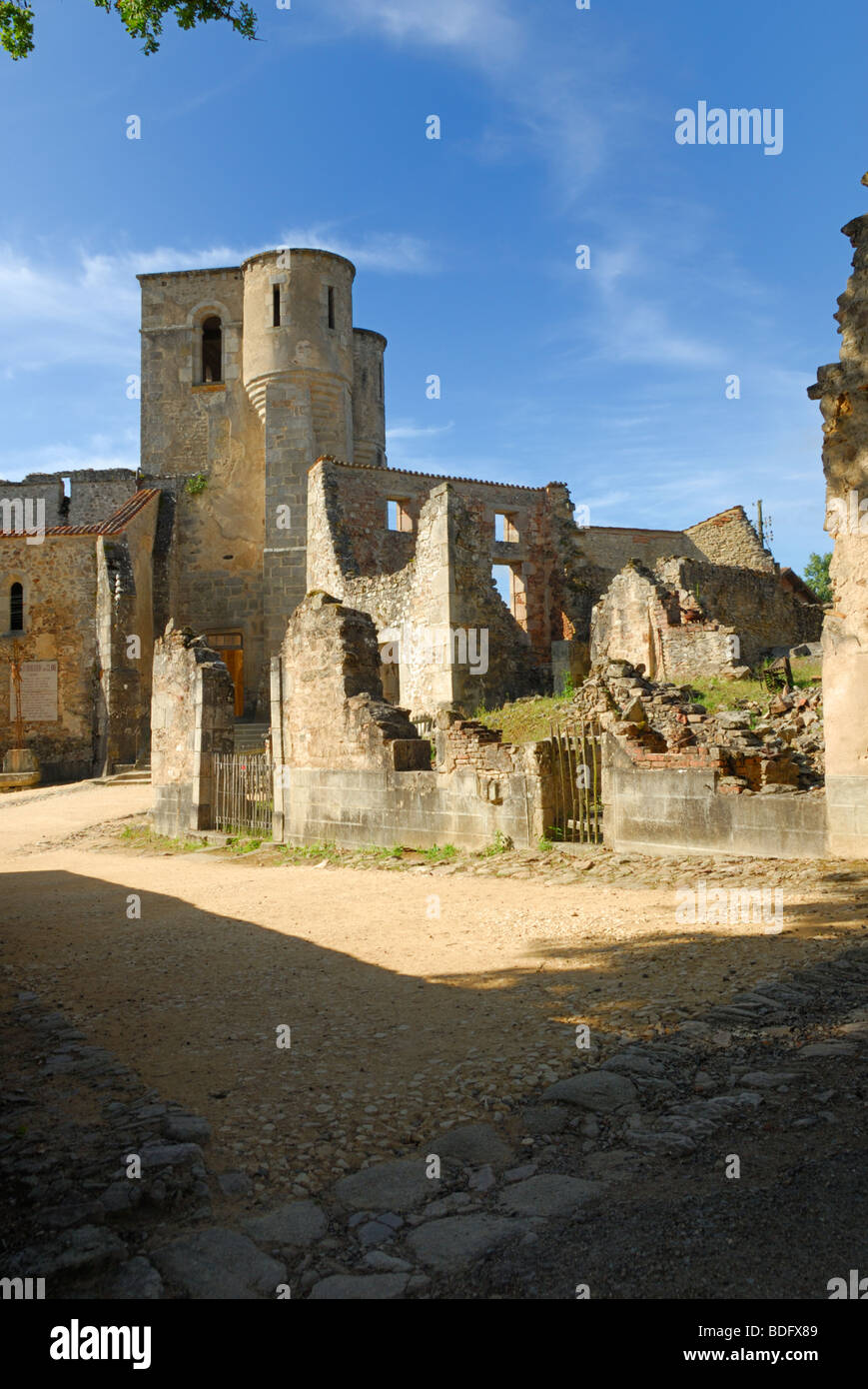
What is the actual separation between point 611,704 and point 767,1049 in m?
10.6

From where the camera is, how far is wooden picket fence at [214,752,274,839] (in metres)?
14.9

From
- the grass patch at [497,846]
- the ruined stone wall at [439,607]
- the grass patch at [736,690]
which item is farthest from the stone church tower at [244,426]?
the grass patch at [497,846]

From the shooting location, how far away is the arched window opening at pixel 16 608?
2633 centimetres

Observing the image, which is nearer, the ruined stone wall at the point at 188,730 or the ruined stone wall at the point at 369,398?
the ruined stone wall at the point at 188,730

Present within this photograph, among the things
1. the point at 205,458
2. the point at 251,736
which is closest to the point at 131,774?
the point at 251,736

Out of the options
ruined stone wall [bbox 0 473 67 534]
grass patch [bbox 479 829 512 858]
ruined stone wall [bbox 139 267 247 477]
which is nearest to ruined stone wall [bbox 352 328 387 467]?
ruined stone wall [bbox 139 267 247 477]

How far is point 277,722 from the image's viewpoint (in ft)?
48.2

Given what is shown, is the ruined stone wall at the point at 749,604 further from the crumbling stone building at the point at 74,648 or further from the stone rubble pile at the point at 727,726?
the crumbling stone building at the point at 74,648

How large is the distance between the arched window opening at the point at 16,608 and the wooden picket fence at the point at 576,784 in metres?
20.0

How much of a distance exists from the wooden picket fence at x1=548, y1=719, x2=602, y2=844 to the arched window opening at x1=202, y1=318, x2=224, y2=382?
25.6 m

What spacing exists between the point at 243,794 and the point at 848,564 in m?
9.79

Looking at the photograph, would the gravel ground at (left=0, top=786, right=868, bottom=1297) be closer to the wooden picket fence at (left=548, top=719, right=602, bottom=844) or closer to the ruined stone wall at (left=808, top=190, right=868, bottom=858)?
the ruined stone wall at (left=808, top=190, right=868, bottom=858)
